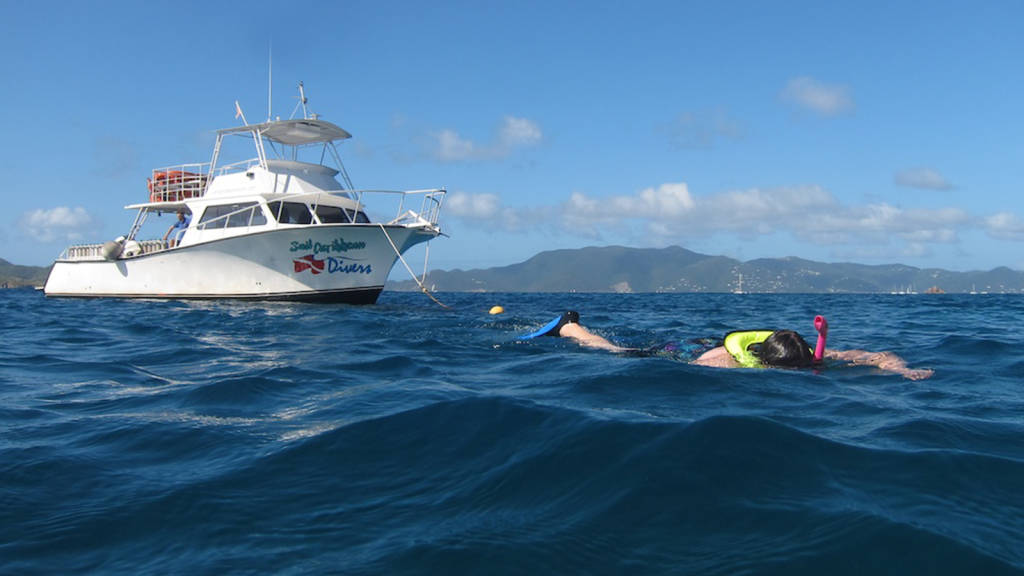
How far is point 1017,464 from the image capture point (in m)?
2.96

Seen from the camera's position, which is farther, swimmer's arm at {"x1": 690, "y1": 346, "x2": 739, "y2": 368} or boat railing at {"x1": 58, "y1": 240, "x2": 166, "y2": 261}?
boat railing at {"x1": 58, "y1": 240, "x2": 166, "y2": 261}

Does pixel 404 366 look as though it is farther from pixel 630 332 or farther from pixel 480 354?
pixel 630 332

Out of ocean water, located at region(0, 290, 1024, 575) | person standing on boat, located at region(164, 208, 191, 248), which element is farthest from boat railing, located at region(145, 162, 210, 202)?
ocean water, located at region(0, 290, 1024, 575)

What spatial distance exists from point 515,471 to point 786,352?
12.2 feet

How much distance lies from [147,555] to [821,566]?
7.73 feet

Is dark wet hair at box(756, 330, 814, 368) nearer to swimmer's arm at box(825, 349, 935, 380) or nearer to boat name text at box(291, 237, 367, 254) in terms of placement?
swimmer's arm at box(825, 349, 935, 380)

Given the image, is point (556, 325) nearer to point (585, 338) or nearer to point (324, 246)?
point (585, 338)

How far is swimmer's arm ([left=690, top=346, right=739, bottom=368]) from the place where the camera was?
598cm

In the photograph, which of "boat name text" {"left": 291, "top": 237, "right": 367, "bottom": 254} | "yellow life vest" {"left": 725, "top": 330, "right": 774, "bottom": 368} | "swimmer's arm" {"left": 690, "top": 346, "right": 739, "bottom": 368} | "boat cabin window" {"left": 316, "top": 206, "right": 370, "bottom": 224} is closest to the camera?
"yellow life vest" {"left": 725, "top": 330, "right": 774, "bottom": 368}

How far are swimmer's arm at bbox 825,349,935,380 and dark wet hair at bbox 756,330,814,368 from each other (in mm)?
686

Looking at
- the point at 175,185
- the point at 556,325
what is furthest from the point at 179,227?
the point at 556,325

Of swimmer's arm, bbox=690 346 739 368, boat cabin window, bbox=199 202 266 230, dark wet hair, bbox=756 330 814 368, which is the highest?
boat cabin window, bbox=199 202 266 230

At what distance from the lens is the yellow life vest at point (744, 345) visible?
585 centimetres

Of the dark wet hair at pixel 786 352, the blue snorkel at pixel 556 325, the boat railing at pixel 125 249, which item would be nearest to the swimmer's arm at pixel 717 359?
the dark wet hair at pixel 786 352
